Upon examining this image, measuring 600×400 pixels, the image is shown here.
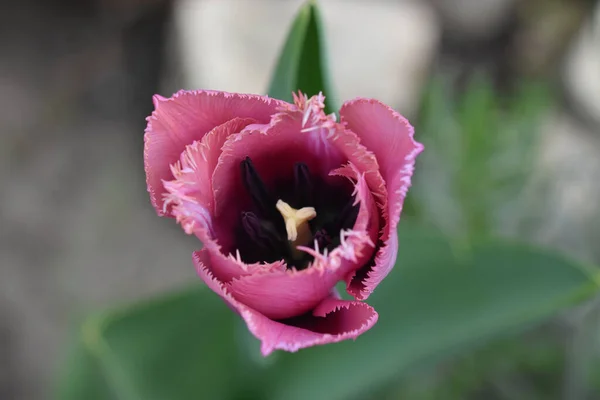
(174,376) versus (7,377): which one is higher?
(174,376)

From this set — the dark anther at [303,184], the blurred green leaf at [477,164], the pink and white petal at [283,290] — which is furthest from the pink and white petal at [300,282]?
the blurred green leaf at [477,164]

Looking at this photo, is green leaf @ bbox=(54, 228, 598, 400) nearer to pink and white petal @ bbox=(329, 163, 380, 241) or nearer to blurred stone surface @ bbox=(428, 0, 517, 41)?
pink and white petal @ bbox=(329, 163, 380, 241)

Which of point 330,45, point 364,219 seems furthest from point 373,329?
point 330,45

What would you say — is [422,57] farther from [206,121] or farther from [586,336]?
[206,121]

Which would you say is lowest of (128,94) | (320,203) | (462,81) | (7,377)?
(7,377)

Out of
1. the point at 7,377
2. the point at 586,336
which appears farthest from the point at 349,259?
the point at 7,377

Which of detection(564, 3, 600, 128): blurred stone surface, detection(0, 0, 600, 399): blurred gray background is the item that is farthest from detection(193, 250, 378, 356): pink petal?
detection(564, 3, 600, 128): blurred stone surface

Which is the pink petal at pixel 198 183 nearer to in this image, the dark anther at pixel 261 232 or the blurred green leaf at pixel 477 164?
the dark anther at pixel 261 232
